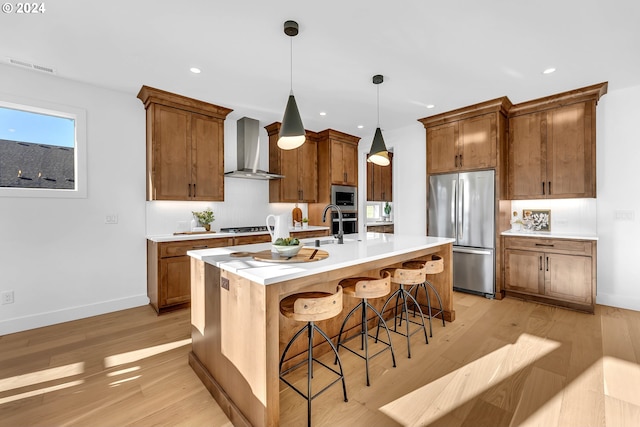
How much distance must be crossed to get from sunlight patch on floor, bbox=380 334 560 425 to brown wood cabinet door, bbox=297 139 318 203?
367 cm

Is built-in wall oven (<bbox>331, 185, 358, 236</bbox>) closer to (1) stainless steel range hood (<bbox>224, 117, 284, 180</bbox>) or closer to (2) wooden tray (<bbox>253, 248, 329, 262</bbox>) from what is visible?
(1) stainless steel range hood (<bbox>224, 117, 284, 180</bbox>)

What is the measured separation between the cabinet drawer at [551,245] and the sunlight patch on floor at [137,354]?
4.06 meters

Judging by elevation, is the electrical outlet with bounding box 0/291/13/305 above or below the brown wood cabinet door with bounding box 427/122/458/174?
below

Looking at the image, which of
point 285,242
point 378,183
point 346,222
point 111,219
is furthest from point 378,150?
point 378,183

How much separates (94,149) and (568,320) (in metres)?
5.66

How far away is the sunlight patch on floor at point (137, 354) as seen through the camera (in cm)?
232

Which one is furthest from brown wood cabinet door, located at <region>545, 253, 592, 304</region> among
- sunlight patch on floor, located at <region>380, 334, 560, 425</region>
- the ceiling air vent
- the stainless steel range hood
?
the ceiling air vent

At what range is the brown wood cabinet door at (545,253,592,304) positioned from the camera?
3.33 metres

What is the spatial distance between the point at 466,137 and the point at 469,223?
1244 millimetres

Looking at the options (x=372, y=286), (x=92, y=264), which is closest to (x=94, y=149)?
(x=92, y=264)

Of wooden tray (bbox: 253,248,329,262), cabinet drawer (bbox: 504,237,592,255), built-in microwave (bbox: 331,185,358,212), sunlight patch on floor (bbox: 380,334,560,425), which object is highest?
built-in microwave (bbox: 331,185,358,212)

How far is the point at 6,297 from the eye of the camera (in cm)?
287

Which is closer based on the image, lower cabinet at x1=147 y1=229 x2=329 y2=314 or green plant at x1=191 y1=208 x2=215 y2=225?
lower cabinet at x1=147 y1=229 x2=329 y2=314

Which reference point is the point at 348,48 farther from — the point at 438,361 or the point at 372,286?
the point at 438,361
